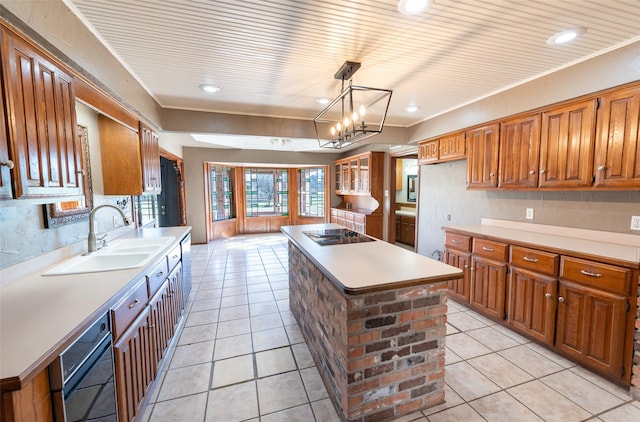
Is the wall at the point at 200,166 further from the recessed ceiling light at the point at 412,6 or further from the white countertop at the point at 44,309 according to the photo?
the recessed ceiling light at the point at 412,6

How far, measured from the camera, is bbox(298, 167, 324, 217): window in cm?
757

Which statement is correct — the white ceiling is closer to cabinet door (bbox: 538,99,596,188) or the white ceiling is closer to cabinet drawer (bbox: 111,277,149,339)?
cabinet door (bbox: 538,99,596,188)

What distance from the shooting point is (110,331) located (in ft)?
4.06

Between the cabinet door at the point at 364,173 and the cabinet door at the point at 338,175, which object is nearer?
the cabinet door at the point at 364,173

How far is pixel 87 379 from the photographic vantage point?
41.7 inches

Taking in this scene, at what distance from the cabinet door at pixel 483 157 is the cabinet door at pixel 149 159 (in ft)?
11.7

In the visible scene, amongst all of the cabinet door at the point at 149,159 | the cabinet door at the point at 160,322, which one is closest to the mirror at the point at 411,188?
the cabinet door at the point at 149,159

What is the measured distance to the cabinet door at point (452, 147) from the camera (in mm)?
3284

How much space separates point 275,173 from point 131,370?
6.56 metres

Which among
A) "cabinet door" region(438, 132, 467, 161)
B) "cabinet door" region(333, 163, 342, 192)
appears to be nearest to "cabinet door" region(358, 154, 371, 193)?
"cabinet door" region(333, 163, 342, 192)

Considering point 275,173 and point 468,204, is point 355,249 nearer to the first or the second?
point 468,204

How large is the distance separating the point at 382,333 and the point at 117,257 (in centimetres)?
207

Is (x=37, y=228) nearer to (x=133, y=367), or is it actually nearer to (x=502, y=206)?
(x=133, y=367)

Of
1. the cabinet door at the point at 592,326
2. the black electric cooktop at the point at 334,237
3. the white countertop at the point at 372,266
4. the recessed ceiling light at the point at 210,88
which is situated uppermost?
the recessed ceiling light at the point at 210,88
